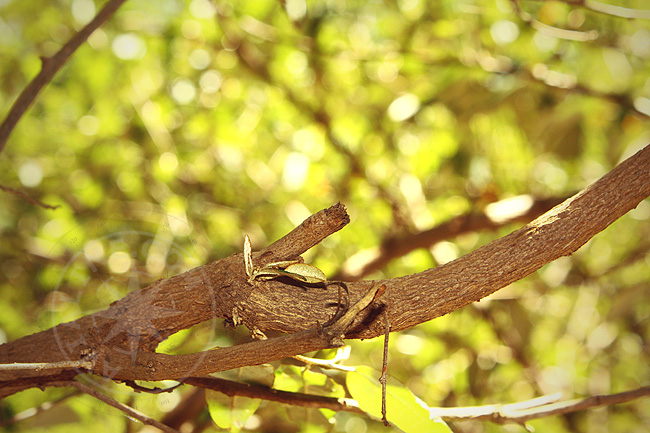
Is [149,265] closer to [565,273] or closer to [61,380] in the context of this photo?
[61,380]

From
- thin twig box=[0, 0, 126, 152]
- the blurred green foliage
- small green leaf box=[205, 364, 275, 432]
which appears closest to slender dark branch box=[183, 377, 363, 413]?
small green leaf box=[205, 364, 275, 432]

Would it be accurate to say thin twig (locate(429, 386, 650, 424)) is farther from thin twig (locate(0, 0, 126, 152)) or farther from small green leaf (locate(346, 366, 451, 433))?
thin twig (locate(0, 0, 126, 152))

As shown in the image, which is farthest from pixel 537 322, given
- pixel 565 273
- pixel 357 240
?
pixel 357 240

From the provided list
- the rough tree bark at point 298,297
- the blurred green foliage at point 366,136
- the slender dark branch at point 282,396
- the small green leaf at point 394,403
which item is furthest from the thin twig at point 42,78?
the blurred green foliage at point 366,136

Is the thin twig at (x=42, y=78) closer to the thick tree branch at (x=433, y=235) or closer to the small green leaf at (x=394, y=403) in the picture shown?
the small green leaf at (x=394, y=403)

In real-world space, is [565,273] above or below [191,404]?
below

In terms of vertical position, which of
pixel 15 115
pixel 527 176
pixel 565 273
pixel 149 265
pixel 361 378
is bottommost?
pixel 565 273

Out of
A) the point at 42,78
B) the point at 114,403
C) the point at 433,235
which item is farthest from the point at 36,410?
the point at 433,235
